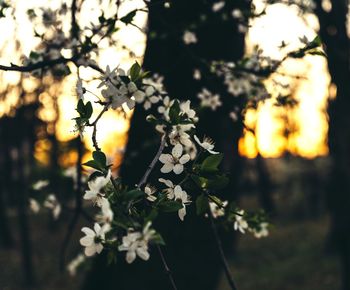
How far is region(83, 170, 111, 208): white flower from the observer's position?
3.68 ft

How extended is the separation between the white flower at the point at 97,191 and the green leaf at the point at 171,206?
17cm

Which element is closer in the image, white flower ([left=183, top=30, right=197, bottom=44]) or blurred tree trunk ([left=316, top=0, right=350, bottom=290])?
white flower ([left=183, top=30, right=197, bottom=44])

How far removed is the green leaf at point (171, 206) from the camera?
124cm

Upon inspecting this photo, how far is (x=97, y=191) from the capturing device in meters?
1.17

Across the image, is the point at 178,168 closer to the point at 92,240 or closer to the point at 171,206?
the point at 171,206

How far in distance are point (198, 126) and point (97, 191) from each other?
6.89ft

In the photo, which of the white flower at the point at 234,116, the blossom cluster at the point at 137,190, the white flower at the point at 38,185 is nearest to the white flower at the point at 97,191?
the blossom cluster at the point at 137,190

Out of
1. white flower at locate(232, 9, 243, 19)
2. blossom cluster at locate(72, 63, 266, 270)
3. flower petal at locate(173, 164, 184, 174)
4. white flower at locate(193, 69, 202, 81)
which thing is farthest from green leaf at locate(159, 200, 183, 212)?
white flower at locate(232, 9, 243, 19)

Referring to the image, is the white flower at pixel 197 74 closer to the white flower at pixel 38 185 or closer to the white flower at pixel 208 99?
the white flower at pixel 208 99

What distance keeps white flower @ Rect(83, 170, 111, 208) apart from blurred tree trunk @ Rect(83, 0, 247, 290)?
5.87 feet

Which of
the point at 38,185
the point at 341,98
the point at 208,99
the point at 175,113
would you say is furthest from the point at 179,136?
the point at 341,98

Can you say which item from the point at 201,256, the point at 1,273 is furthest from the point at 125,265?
the point at 1,273

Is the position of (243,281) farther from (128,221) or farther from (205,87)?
(128,221)

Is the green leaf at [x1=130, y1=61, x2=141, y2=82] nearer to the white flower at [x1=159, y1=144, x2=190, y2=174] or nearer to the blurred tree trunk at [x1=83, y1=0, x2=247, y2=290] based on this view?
the white flower at [x1=159, y1=144, x2=190, y2=174]
